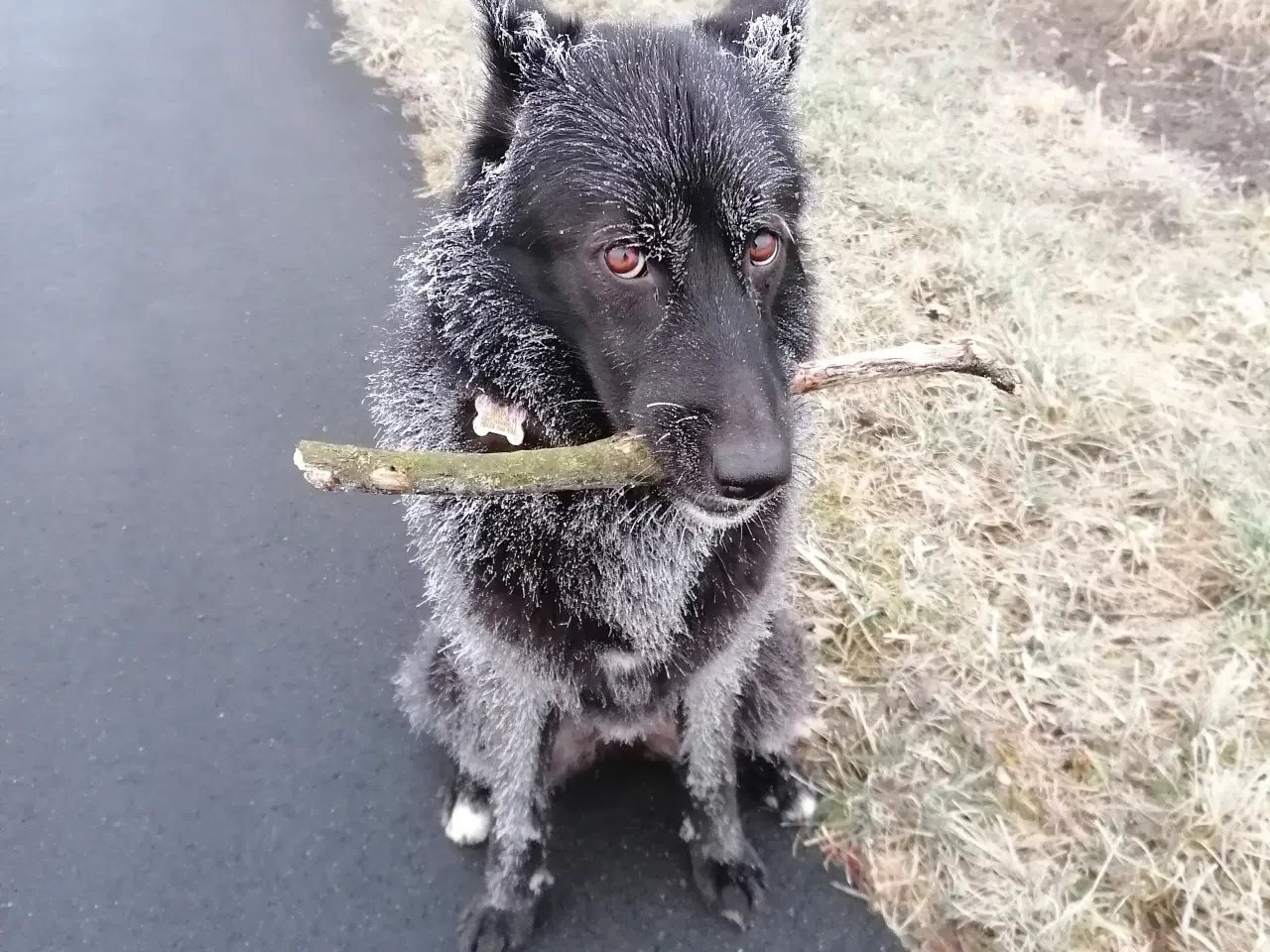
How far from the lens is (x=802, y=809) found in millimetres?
2455

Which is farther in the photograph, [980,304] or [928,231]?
[928,231]

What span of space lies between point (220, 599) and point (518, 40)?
217cm

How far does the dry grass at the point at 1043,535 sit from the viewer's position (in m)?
2.21

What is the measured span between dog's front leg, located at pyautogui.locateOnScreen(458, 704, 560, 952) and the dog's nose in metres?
1.01

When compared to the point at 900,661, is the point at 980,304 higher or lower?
higher

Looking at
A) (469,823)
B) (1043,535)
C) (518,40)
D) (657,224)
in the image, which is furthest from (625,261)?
(1043,535)

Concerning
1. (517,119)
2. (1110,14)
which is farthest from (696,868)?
(1110,14)

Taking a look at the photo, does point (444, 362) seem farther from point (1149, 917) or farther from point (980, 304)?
point (980, 304)

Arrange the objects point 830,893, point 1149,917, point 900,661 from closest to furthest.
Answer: point 1149,917 < point 830,893 < point 900,661

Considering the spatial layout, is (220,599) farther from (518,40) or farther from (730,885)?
(518,40)

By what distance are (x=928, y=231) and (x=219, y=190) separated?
380 cm

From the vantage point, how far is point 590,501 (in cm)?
192

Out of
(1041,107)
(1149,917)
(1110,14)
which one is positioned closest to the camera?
(1149,917)

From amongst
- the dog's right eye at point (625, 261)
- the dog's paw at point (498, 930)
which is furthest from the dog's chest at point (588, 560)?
the dog's paw at point (498, 930)
